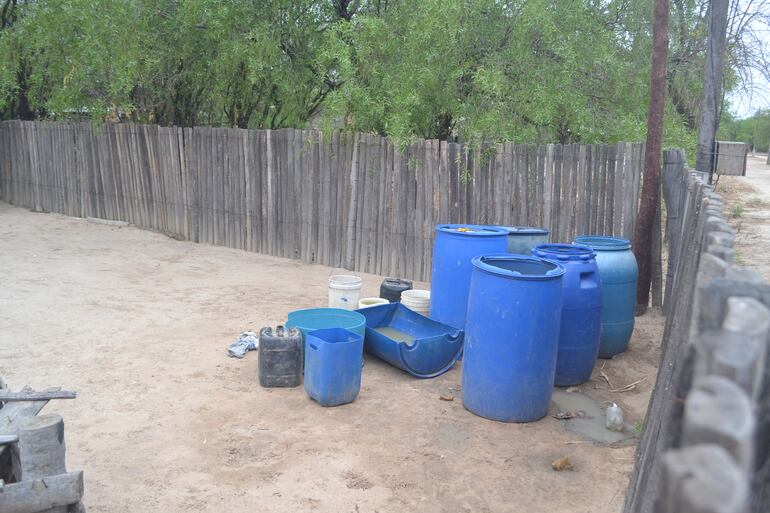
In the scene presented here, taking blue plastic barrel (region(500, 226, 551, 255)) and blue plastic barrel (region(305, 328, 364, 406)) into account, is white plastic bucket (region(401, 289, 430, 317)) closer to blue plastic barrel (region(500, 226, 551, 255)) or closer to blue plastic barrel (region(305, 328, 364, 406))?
blue plastic barrel (region(500, 226, 551, 255))

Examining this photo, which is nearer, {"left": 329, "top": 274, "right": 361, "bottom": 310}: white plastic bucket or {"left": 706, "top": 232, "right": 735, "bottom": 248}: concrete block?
{"left": 706, "top": 232, "right": 735, "bottom": 248}: concrete block

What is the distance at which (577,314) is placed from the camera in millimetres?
5160

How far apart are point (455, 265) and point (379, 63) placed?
4329 millimetres

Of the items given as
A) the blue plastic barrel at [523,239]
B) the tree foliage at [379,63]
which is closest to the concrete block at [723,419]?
the blue plastic barrel at [523,239]

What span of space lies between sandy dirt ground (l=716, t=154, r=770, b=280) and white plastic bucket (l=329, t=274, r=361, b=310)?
4557 mm

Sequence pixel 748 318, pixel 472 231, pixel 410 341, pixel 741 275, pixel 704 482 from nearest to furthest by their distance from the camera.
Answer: pixel 704 482, pixel 748 318, pixel 741 275, pixel 410 341, pixel 472 231

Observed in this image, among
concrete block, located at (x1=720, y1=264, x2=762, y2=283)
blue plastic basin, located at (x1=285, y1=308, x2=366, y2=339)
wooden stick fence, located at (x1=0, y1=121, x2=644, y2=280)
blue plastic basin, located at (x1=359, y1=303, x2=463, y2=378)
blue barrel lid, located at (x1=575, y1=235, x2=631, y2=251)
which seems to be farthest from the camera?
wooden stick fence, located at (x1=0, y1=121, x2=644, y2=280)

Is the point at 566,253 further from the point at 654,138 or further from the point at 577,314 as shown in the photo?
the point at 654,138

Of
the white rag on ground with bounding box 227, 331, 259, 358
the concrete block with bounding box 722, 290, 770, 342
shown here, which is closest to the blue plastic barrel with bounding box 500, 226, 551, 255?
the white rag on ground with bounding box 227, 331, 259, 358

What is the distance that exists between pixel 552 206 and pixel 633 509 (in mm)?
5152

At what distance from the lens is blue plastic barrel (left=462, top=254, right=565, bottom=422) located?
448 centimetres

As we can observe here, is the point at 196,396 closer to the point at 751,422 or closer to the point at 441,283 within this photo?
the point at 441,283

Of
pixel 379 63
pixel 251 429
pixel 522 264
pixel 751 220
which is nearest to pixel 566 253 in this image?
pixel 522 264

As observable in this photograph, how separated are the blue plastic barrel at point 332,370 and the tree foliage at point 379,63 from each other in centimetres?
405
